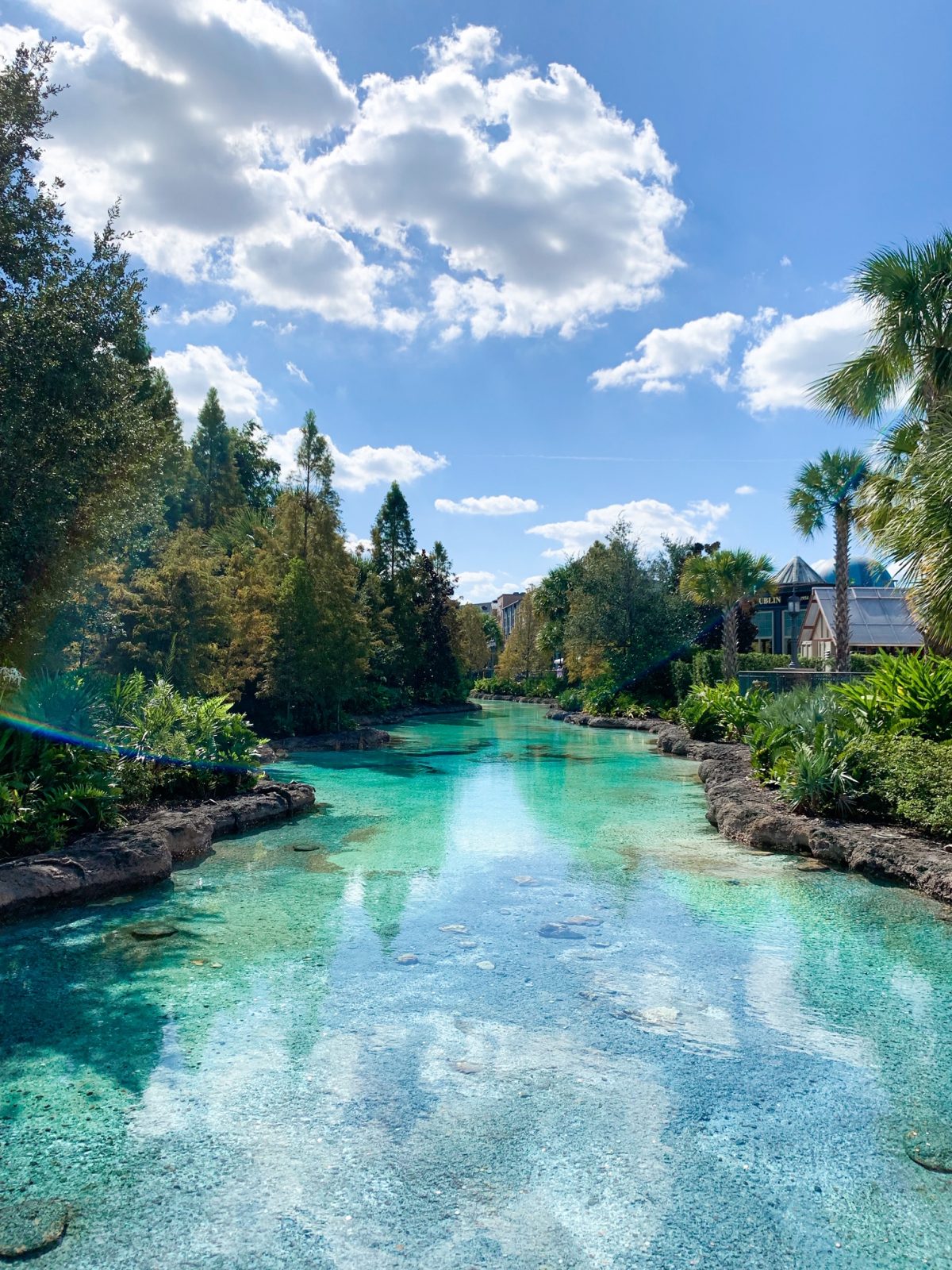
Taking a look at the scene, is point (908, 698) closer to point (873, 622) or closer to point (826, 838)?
point (826, 838)

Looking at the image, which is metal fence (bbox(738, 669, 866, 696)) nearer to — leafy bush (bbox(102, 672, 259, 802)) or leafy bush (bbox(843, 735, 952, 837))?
leafy bush (bbox(843, 735, 952, 837))

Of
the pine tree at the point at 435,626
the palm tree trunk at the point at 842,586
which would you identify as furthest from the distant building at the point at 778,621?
the palm tree trunk at the point at 842,586

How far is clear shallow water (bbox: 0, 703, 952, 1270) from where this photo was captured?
2803 mm

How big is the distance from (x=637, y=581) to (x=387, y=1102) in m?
27.7

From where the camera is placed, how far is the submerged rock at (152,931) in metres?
5.91

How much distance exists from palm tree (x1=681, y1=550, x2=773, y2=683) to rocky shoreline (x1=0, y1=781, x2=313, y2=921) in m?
18.4

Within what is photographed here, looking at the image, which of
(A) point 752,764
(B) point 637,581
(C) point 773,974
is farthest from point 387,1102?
(B) point 637,581

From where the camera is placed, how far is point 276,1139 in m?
3.32

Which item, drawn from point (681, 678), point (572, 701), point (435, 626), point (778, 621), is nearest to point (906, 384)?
point (681, 678)

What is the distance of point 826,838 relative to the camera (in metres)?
8.26

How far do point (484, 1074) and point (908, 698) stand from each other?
7700 mm

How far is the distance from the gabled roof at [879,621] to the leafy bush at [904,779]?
26901 millimetres

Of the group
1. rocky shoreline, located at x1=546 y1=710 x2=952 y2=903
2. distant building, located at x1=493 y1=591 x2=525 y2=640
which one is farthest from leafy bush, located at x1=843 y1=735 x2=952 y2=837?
distant building, located at x1=493 y1=591 x2=525 y2=640

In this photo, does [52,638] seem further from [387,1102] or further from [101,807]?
[387,1102]
